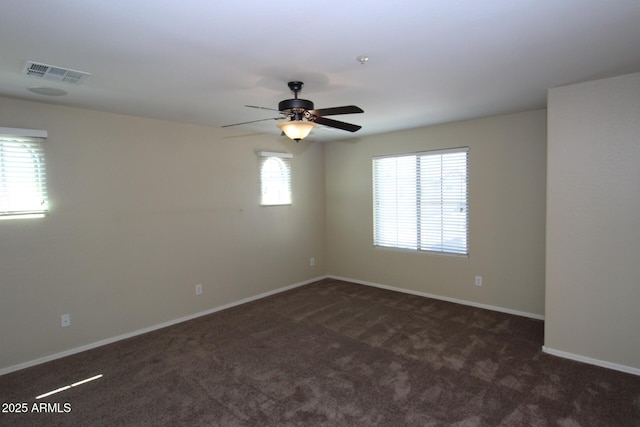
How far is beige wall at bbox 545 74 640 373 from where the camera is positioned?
9.12 ft

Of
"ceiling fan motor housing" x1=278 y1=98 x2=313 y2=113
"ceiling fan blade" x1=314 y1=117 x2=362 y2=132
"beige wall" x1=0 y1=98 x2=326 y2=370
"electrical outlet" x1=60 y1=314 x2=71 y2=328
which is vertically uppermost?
"ceiling fan motor housing" x1=278 y1=98 x2=313 y2=113

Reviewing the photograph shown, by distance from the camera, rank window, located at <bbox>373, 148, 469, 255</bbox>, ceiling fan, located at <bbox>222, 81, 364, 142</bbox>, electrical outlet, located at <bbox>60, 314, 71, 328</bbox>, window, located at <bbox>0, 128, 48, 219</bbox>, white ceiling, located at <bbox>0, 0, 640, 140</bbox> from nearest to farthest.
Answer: white ceiling, located at <bbox>0, 0, 640, 140</bbox>, ceiling fan, located at <bbox>222, 81, 364, 142</bbox>, window, located at <bbox>0, 128, 48, 219</bbox>, electrical outlet, located at <bbox>60, 314, 71, 328</bbox>, window, located at <bbox>373, 148, 469, 255</bbox>

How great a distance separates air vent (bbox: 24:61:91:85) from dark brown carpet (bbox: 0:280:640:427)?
7.97 ft

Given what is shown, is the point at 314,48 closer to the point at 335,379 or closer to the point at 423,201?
the point at 335,379

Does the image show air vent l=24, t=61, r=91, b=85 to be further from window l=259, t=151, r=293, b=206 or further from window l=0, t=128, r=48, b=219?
window l=259, t=151, r=293, b=206

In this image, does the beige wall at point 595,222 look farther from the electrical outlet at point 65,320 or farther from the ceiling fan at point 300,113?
the electrical outlet at point 65,320

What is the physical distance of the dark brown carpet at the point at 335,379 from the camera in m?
2.33

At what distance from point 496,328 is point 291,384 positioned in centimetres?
238

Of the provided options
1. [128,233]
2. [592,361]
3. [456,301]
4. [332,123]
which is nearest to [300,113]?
[332,123]

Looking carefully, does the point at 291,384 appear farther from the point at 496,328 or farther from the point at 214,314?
the point at 496,328

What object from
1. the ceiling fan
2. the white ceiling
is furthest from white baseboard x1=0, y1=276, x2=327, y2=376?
the ceiling fan

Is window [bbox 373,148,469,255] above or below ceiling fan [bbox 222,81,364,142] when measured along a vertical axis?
below

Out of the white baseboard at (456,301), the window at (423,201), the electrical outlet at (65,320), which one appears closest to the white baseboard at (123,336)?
the electrical outlet at (65,320)

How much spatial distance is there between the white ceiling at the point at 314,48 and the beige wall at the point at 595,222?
9.8 inches
